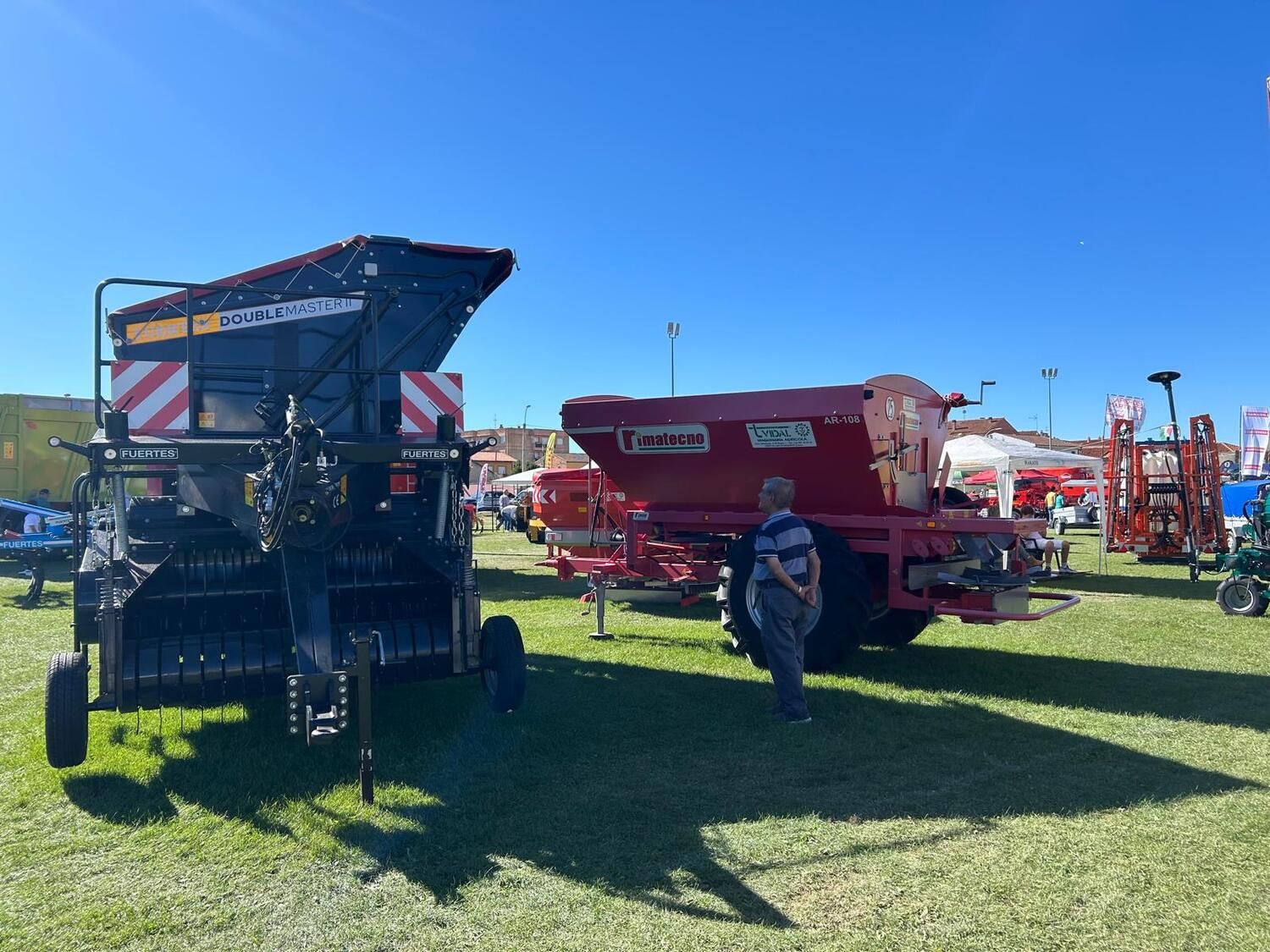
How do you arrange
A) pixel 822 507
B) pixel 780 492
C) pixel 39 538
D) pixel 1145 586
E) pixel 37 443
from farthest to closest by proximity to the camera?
1. pixel 37 443
2. pixel 1145 586
3. pixel 39 538
4. pixel 822 507
5. pixel 780 492

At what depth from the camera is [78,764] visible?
14.6 feet

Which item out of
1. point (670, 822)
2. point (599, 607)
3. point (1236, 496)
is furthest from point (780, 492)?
point (1236, 496)

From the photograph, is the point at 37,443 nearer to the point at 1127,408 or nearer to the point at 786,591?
the point at 786,591

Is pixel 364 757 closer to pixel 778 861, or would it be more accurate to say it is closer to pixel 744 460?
pixel 778 861

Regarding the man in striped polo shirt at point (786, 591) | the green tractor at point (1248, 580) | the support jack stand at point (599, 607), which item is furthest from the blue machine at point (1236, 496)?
the man in striped polo shirt at point (786, 591)

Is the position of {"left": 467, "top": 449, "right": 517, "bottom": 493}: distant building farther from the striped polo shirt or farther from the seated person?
the striped polo shirt

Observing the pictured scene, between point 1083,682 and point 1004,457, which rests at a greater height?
point 1004,457

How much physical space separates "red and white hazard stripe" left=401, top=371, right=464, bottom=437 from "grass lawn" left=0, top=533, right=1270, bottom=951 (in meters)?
1.87

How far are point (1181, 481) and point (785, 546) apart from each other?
12093 mm

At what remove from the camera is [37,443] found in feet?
54.9

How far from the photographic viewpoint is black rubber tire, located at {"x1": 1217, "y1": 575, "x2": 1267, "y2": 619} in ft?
31.1

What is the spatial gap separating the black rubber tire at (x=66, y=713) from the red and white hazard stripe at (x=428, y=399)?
2.26 metres

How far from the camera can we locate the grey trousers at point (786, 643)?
207 inches

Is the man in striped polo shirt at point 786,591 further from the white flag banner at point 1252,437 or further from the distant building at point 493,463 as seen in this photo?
the distant building at point 493,463
